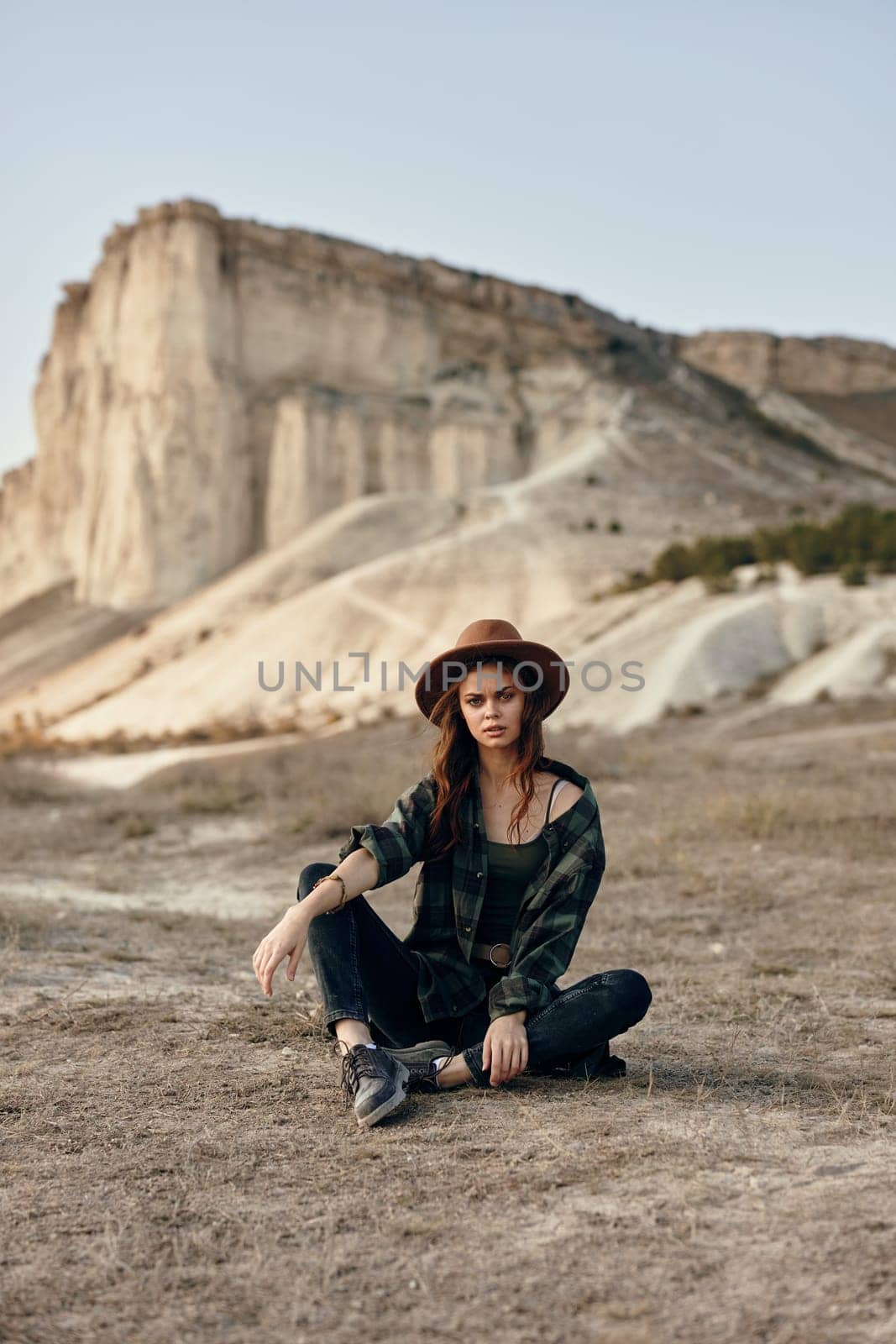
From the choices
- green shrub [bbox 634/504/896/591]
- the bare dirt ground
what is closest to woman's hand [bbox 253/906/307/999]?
the bare dirt ground

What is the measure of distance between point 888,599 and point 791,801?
16.6 metres

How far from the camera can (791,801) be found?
9172mm

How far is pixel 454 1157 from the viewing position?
2.85m

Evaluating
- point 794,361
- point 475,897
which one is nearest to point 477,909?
point 475,897

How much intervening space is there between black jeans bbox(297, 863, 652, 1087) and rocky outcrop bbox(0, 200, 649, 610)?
1451 inches

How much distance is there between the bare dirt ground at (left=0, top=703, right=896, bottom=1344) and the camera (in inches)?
84.2

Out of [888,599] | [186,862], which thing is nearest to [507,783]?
[186,862]

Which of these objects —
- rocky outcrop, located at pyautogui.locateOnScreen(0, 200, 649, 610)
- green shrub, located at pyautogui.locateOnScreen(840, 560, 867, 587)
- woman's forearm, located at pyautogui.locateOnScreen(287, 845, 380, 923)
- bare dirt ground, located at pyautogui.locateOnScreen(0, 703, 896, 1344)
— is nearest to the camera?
bare dirt ground, located at pyautogui.locateOnScreen(0, 703, 896, 1344)

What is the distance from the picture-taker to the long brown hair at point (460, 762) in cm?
347

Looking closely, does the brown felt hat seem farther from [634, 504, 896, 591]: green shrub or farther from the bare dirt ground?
[634, 504, 896, 591]: green shrub

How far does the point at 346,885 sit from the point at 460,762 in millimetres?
496

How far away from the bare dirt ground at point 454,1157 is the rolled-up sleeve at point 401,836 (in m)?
0.67

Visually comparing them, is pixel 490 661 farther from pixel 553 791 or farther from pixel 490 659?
pixel 553 791

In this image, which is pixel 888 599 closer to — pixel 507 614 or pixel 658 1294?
pixel 507 614
